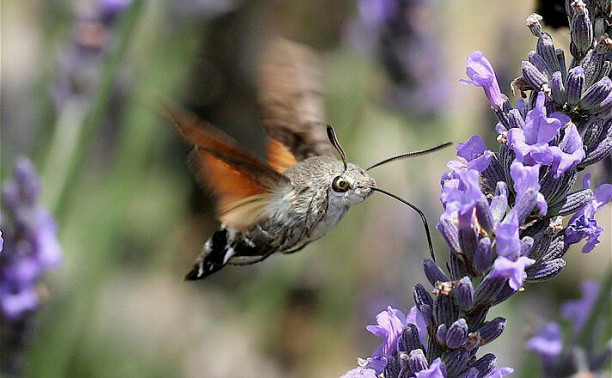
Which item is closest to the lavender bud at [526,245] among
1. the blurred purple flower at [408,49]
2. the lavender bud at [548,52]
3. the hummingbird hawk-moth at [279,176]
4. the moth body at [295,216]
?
the lavender bud at [548,52]

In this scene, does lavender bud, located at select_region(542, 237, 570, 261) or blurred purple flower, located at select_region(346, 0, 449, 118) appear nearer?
lavender bud, located at select_region(542, 237, 570, 261)

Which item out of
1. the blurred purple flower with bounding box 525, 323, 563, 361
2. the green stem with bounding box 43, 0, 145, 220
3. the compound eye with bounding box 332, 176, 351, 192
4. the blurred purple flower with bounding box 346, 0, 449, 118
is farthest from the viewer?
the blurred purple flower with bounding box 346, 0, 449, 118

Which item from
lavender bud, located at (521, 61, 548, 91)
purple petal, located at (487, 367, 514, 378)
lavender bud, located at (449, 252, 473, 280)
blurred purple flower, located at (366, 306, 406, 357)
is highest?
lavender bud, located at (521, 61, 548, 91)

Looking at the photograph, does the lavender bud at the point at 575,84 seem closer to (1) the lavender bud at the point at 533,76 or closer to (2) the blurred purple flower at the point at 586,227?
(1) the lavender bud at the point at 533,76

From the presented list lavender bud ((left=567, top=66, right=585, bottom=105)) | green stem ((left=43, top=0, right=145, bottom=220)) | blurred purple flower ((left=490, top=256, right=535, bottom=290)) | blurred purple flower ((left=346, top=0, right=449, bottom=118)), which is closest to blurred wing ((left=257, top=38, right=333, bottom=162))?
green stem ((left=43, top=0, right=145, bottom=220))

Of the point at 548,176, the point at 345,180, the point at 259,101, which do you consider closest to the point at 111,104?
the point at 259,101

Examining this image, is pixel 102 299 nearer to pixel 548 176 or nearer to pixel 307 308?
pixel 307 308

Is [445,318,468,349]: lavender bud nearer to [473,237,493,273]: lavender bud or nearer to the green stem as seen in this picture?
[473,237,493,273]: lavender bud
